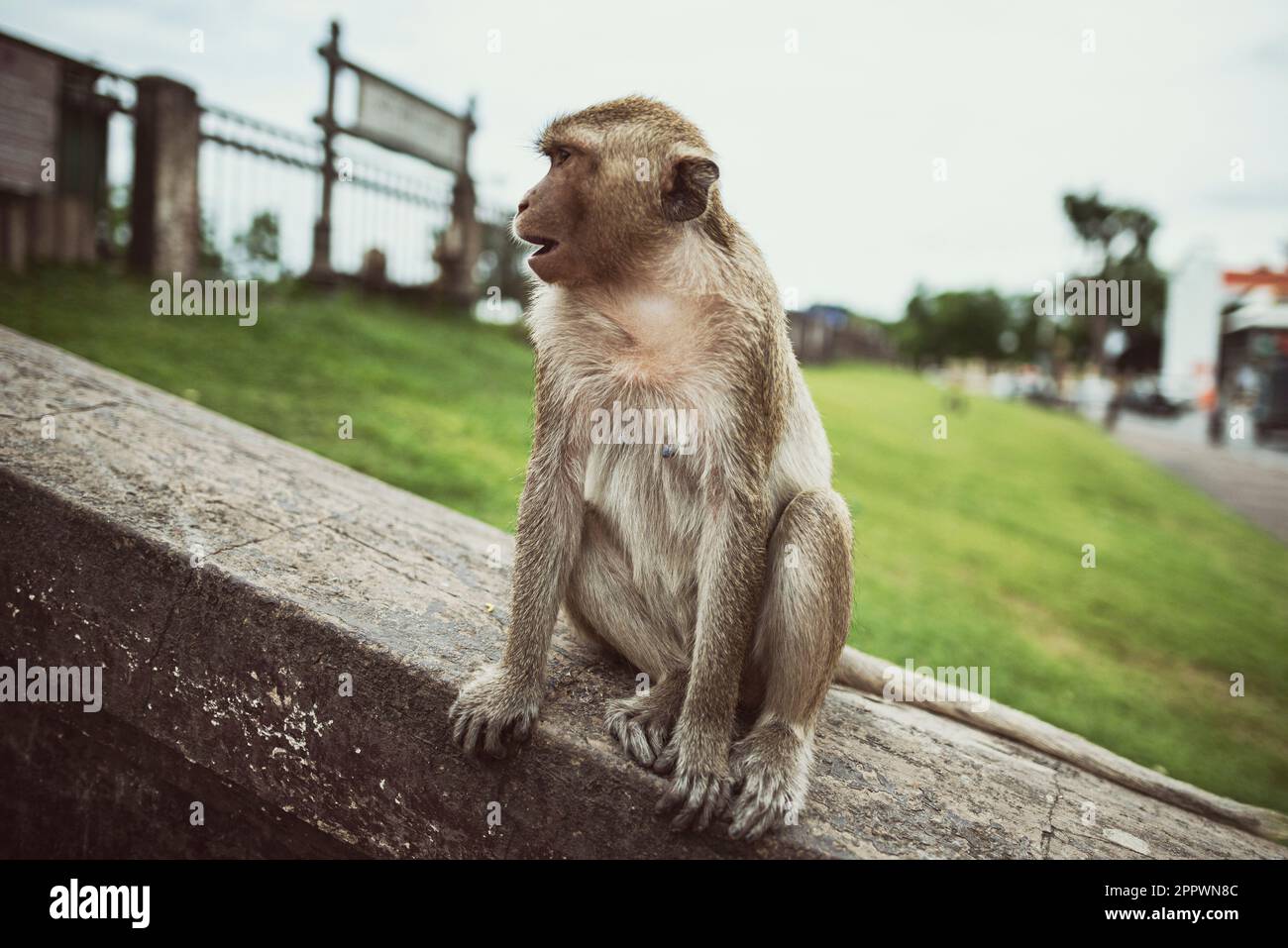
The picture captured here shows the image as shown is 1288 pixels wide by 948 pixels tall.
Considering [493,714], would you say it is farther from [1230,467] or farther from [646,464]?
[1230,467]

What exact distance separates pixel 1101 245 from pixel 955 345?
15310mm

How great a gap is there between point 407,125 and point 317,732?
1082 cm

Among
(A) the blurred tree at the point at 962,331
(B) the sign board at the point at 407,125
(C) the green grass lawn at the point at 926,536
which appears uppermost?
(A) the blurred tree at the point at 962,331

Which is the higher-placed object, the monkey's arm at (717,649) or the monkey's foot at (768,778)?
the monkey's arm at (717,649)

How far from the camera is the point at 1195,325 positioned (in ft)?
156

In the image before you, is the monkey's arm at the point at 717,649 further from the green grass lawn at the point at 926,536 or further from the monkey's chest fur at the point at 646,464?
the green grass lawn at the point at 926,536

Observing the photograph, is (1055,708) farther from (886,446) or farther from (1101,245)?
(1101,245)

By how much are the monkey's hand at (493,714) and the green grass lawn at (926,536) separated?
3.09 ft

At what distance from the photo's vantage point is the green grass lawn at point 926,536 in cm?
603

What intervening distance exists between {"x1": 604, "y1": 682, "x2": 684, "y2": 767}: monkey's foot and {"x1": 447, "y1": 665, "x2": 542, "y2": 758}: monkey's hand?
9.8 inches

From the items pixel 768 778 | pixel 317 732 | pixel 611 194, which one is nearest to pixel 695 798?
pixel 768 778

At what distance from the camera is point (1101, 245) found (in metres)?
63.2

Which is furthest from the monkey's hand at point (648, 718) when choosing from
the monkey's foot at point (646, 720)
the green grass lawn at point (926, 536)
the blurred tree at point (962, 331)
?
the blurred tree at point (962, 331)

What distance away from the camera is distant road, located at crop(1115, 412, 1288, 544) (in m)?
17.5
